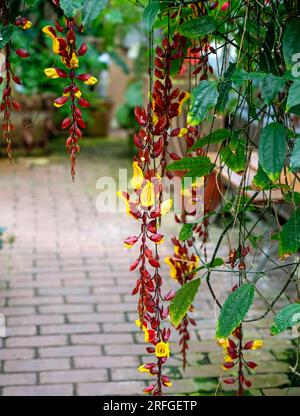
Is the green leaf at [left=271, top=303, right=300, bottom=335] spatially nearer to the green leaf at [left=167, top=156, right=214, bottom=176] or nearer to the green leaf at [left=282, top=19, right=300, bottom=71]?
the green leaf at [left=167, top=156, right=214, bottom=176]

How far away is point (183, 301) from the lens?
1.61 metres

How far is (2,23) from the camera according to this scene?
4.84 feet

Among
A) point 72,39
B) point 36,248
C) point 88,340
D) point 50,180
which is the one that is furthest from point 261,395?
point 50,180

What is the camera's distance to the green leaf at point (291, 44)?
134 centimetres

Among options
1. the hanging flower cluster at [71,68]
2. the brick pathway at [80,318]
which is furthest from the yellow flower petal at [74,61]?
the brick pathway at [80,318]

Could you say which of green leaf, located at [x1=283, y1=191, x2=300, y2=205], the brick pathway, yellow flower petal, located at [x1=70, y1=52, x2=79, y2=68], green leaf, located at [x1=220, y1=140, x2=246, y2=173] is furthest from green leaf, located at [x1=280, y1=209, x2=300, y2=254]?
the brick pathway

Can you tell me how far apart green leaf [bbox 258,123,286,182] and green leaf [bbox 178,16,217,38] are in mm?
287

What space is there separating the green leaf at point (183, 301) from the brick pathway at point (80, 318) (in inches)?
41.9

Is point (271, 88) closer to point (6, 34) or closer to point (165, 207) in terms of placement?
point (165, 207)

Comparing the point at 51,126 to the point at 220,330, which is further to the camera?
the point at 51,126

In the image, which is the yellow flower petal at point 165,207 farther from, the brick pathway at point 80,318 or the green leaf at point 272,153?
the brick pathway at point 80,318

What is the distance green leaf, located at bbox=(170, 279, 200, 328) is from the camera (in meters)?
1.60

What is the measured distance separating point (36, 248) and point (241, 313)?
9.51 feet
